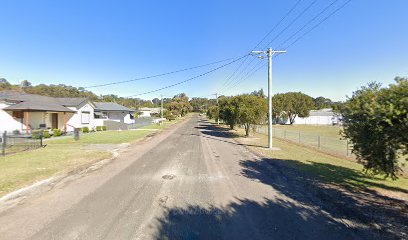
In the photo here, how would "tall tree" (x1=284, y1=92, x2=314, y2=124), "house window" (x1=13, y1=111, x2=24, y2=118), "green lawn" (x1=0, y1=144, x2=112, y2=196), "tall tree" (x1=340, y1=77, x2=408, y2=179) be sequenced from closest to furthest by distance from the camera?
"tall tree" (x1=340, y1=77, x2=408, y2=179)
"green lawn" (x1=0, y1=144, x2=112, y2=196)
"house window" (x1=13, y1=111, x2=24, y2=118)
"tall tree" (x1=284, y1=92, x2=314, y2=124)

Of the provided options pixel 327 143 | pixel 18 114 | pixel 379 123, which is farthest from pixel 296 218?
pixel 18 114

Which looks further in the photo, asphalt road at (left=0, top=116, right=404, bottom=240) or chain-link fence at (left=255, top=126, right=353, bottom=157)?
chain-link fence at (left=255, top=126, right=353, bottom=157)

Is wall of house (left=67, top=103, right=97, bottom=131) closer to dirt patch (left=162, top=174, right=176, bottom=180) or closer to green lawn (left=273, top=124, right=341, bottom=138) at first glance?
dirt patch (left=162, top=174, right=176, bottom=180)

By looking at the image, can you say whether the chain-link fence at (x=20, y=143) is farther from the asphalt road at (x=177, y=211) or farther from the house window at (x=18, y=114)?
the house window at (x=18, y=114)

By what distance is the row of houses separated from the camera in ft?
70.8

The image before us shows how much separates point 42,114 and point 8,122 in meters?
3.18

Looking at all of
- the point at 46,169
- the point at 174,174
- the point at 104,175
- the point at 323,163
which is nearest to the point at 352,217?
the point at 174,174

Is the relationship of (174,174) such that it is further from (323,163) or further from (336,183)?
(323,163)

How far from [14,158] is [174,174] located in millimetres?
8461

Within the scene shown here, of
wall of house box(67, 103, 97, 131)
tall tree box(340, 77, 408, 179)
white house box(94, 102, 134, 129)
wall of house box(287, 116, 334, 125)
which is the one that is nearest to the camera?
tall tree box(340, 77, 408, 179)

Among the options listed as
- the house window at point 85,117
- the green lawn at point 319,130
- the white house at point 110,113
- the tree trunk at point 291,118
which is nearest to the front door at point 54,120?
the house window at point 85,117

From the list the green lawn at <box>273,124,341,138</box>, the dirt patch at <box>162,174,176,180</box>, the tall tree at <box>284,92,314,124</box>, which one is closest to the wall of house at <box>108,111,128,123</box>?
the green lawn at <box>273,124,341,138</box>

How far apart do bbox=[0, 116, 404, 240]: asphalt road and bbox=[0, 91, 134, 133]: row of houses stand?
19.3 metres

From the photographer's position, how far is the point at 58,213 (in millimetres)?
5035
